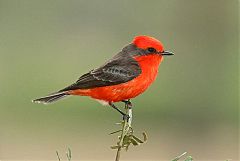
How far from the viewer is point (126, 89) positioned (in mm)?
4617

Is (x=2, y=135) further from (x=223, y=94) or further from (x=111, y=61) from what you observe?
(x=111, y=61)

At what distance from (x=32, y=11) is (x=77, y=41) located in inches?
69.0

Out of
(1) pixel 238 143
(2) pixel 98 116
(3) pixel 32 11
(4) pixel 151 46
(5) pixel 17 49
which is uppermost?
(3) pixel 32 11

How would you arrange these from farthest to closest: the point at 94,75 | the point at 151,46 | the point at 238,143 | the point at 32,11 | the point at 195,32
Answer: the point at 32,11 → the point at 195,32 → the point at 238,143 → the point at 94,75 → the point at 151,46

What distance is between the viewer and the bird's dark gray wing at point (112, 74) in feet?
15.5

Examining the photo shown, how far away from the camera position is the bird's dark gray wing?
15.5ft

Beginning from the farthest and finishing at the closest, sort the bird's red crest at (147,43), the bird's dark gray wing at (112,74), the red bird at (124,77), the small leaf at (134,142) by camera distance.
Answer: the bird's dark gray wing at (112,74), the red bird at (124,77), the bird's red crest at (147,43), the small leaf at (134,142)

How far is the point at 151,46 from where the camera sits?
4.50m

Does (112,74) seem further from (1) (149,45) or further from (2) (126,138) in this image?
(2) (126,138)

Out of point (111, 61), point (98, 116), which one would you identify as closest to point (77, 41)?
point (98, 116)

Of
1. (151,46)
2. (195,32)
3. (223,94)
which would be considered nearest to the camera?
(151,46)

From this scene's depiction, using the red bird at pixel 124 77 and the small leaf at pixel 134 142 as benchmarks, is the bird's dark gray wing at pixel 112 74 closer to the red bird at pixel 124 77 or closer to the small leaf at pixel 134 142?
the red bird at pixel 124 77

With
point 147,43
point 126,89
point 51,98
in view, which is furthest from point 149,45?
point 51,98

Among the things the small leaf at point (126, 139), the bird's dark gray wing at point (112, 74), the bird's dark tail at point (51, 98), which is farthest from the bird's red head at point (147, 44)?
the small leaf at point (126, 139)
